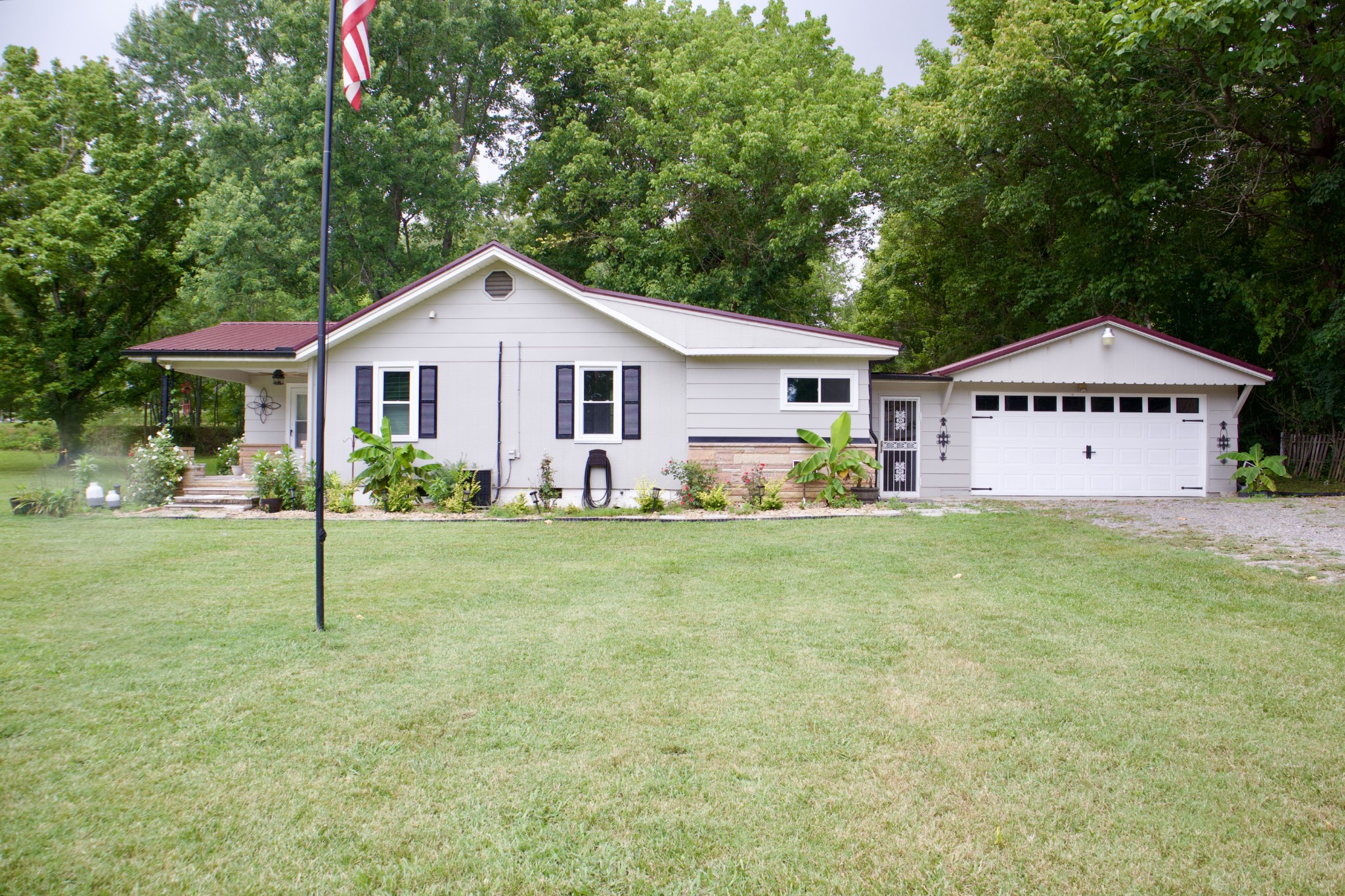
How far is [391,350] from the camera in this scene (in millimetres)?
13820

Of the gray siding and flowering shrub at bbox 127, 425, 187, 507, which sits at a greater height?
the gray siding

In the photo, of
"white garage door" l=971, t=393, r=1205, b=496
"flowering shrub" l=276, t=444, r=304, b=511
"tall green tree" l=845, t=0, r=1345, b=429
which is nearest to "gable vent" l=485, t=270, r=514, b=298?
"flowering shrub" l=276, t=444, r=304, b=511

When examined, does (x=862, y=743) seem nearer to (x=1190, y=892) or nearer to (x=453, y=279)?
(x=1190, y=892)

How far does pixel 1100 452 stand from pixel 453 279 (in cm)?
1290

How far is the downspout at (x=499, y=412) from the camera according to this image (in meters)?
13.6

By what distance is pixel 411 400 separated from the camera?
1376 cm

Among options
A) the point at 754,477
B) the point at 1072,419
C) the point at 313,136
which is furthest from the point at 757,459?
the point at 313,136

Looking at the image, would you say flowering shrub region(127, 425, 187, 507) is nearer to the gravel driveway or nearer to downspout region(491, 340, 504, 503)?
downspout region(491, 340, 504, 503)

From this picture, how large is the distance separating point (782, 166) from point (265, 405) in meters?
14.5

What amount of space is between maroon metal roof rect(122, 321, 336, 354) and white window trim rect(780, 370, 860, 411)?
7894 millimetres

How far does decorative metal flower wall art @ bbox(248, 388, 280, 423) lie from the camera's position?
1653 cm

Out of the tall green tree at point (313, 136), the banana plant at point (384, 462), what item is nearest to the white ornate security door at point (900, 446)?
the banana plant at point (384, 462)

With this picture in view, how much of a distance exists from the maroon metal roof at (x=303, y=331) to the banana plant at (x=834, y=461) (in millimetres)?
1643

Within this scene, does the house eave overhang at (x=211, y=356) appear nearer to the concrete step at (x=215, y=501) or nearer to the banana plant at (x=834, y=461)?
the concrete step at (x=215, y=501)
